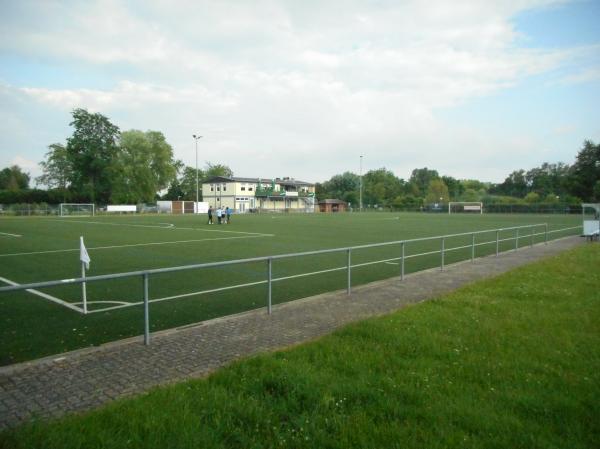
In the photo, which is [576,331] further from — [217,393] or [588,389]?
[217,393]

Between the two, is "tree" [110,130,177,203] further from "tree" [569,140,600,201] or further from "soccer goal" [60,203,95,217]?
"tree" [569,140,600,201]

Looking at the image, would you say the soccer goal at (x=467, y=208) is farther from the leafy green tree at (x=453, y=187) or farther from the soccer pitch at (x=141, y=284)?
the soccer pitch at (x=141, y=284)

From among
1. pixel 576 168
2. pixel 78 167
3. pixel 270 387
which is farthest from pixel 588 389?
pixel 576 168

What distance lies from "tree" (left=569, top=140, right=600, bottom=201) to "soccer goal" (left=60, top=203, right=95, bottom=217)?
300ft

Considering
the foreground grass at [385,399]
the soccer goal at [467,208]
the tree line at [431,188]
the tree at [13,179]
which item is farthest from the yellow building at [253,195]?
the foreground grass at [385,399]

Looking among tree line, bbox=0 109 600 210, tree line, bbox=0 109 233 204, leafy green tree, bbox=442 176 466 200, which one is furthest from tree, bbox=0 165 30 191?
leafy green tree, bbox=442 176 466 200

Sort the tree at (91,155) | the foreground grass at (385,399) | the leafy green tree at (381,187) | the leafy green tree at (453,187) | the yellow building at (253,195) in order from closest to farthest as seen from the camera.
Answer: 1. the foreground grass at (385,399)
2. the tree at (91,155)
3. the yellow building at (253,195)
4. the leafy green tree at (381,187)
5. the leafy green tree at (453,187)

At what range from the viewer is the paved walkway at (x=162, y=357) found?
13.0 feet

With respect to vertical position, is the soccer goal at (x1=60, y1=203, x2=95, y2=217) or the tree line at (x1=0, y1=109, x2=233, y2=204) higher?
the tree line at (x1=0, y1=109, x2=233, y2=204)

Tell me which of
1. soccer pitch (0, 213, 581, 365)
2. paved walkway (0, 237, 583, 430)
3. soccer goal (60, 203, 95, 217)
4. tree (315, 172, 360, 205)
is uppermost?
tree (315, 172, 360, 205)

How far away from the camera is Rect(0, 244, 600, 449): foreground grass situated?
3285mm

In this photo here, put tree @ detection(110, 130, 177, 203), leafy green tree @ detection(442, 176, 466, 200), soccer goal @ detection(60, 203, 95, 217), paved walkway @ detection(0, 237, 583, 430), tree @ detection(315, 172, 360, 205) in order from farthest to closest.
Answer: leafy green tree @ detection(442, 176, 466, 200) → tree @ detection(315, 172, 360, 205) → tree @ detection(110, 130, 177, 203) → soccer goal @ detection(60, 203, 95, 217) → paved walkway @ detection(0, 237, 583, 430)

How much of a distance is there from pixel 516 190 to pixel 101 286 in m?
154

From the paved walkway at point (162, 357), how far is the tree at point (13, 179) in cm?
12189
